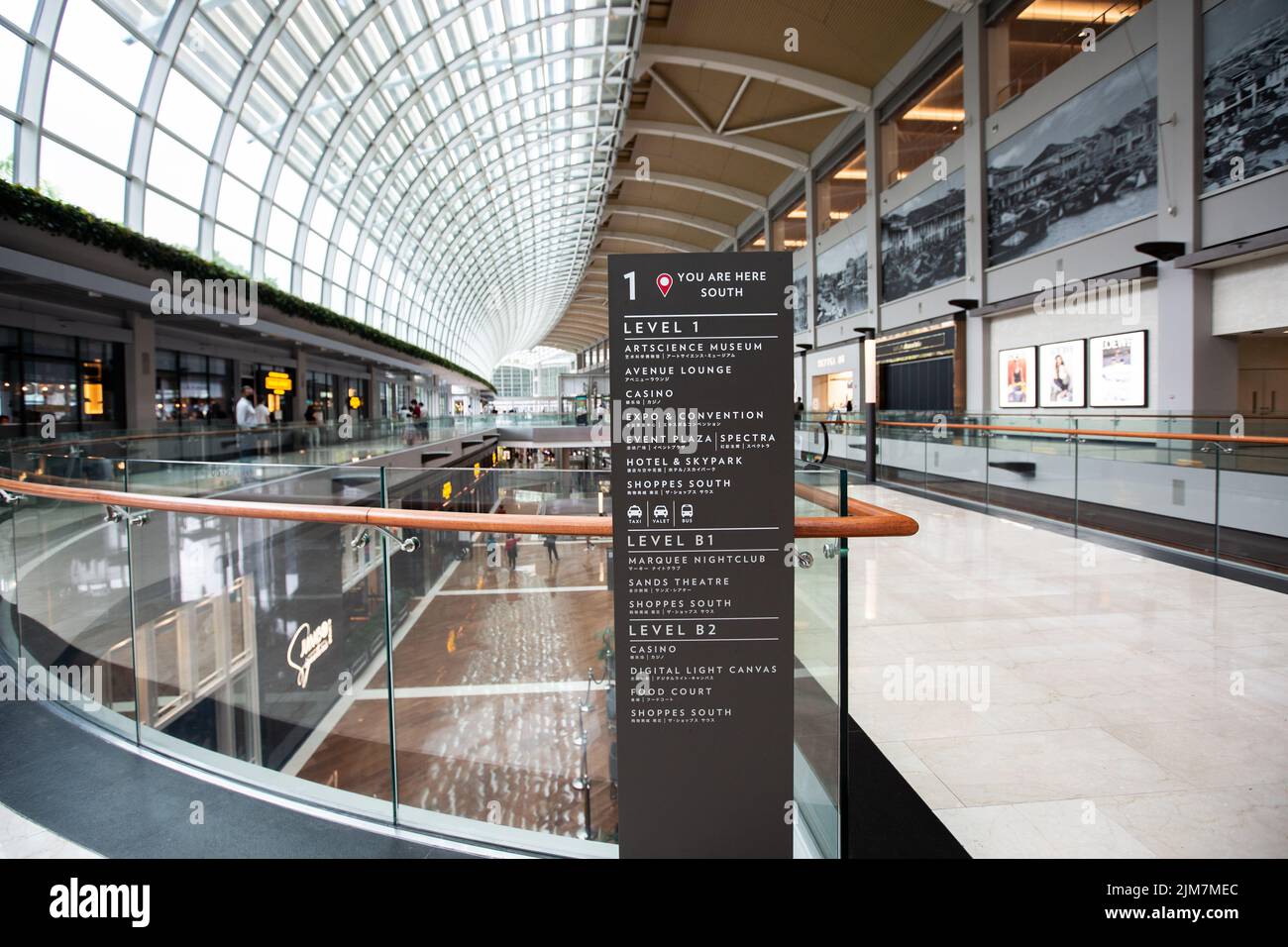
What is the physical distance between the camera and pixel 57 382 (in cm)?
1318

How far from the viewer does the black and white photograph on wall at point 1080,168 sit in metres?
11.8

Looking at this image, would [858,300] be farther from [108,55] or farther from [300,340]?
[108,55]

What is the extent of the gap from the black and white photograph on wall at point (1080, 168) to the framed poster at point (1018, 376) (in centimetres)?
224

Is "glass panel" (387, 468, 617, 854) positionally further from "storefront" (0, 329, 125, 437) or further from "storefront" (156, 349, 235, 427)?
"storefront" (156, 349, 235, 427)

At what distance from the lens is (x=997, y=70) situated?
636 inches

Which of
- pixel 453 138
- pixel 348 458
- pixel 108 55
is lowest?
pixel 348 458

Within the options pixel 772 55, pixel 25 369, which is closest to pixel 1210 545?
pixel 25 369

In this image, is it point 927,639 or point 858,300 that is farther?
point 858,300

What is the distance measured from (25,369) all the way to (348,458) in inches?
241

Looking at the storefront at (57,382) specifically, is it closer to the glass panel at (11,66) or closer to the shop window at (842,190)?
the glass panel at (11,66)

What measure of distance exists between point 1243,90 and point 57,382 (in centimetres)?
2138

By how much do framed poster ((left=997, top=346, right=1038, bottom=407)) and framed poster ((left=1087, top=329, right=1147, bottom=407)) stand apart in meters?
1.65

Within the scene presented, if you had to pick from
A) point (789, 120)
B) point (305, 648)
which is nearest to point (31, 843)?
point (305, 648)

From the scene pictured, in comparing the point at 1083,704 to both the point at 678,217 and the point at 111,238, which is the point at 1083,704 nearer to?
the point at 111,238
